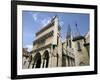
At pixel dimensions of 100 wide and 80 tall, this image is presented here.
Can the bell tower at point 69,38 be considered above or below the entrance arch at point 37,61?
above

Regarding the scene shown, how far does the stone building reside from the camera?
1721mm

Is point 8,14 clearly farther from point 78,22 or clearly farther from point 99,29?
point 99,29

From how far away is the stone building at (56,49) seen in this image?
172 centimetres

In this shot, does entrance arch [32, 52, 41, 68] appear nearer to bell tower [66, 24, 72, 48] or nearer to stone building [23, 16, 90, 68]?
stone building [23, 16, 90, 68]

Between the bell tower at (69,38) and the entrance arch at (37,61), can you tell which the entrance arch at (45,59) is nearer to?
the entrance arch at (37,61)

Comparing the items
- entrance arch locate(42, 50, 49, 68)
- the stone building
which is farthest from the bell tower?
entrance arch locate(42, 50, 49, 68)

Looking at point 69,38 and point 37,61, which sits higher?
point 69,38

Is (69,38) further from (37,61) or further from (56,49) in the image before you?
(37,61)

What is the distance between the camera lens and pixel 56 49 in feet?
5.79

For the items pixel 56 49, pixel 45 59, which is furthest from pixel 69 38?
pixel 45 59

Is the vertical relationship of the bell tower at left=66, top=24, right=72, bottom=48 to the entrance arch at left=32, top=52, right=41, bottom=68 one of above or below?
above

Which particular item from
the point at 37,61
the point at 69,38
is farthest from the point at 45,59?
the point at 69,38

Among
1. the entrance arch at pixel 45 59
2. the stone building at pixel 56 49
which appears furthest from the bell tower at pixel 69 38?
the entrance arch at pixel 45 59

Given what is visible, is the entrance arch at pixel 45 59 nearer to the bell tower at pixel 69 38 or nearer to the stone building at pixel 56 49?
the stone building at pixel 56 49
